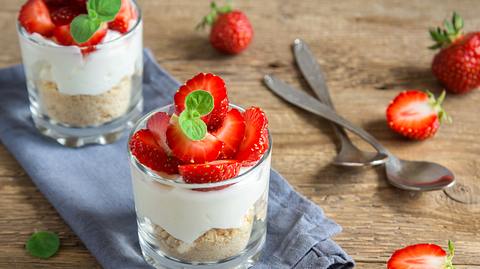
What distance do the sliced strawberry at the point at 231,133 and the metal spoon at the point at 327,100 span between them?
43 centimetres

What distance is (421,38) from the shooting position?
218cm

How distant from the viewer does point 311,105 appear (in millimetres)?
1861

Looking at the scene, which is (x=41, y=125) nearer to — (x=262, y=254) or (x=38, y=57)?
(x=38, y=57)

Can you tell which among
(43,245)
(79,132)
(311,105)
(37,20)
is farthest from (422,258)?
(37,20)

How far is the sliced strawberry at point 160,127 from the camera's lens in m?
1.33

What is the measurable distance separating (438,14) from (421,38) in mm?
144

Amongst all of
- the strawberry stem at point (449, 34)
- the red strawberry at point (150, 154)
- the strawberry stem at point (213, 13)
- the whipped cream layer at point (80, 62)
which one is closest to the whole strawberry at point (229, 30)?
the strawberry stem at point (213, 13)

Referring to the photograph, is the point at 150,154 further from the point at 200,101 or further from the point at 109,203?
the point at 109,203

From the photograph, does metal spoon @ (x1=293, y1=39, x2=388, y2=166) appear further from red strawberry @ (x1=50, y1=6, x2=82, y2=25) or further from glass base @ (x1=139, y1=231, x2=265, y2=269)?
red strawberry @ (x1=50, y1=6, x2=82, y2=25)

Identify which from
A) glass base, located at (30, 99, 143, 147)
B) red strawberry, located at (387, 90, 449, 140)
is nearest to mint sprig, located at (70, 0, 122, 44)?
glass base, located at (30, 99, 143, 147)

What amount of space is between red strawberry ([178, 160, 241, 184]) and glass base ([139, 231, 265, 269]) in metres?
0.20

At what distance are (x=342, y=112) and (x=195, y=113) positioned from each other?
68 cm

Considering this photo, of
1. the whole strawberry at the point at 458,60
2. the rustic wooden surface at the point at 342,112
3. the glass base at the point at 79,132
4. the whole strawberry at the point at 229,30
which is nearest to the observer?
the rustic wooden surface at the point at 342,112

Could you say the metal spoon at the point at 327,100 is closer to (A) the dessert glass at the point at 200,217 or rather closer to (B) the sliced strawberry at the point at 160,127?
(A) the dessert glass at the point at 200,217
